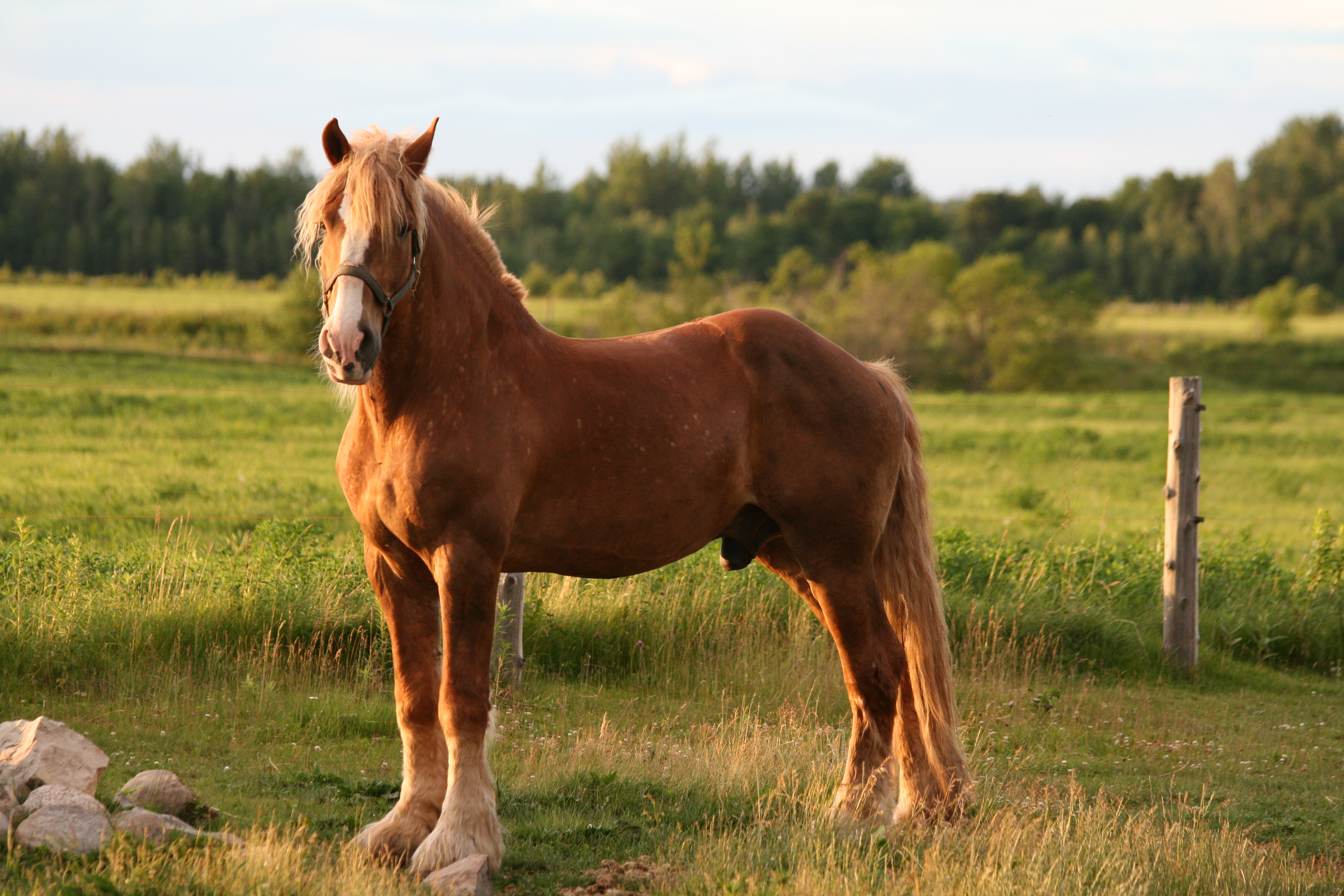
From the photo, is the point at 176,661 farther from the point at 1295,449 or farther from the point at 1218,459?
the point at 1295,449

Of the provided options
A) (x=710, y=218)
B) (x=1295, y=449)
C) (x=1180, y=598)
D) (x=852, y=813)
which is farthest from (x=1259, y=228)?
(x=852, y=813)

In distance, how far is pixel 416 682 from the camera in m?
3.78

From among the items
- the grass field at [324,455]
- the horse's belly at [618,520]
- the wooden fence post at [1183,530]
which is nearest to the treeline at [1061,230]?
the grass field at [324,455]

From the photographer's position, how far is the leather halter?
3193 mm

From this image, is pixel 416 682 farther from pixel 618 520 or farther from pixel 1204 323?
pixel 1204 323

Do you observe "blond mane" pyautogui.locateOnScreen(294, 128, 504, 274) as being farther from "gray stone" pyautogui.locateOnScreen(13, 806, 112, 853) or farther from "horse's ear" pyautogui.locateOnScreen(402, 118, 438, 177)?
"gray stone" pyautogui.locateOnScreen(13, 806, 112, 853)

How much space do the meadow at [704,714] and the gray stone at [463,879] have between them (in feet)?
0.74

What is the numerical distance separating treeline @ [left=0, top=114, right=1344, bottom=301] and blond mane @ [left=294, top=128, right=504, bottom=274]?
1685 inches

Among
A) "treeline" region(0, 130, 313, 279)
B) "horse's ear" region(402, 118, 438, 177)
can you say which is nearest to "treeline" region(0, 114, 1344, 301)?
"treeline" region(0, 130, 313, 279)

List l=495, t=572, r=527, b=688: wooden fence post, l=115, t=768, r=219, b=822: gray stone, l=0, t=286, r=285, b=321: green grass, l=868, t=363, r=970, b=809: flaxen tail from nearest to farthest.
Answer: l=115, t=768, r=219, b=822: gray stone
l=868, t=363, r=970, b=809: flaxen tail
l=495, t=572, r=527, b=688: wooden fence post
l=0, t=286, r=285, b=321: green grass

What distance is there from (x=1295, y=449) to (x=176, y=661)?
20.9 m

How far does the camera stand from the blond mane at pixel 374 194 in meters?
3.26

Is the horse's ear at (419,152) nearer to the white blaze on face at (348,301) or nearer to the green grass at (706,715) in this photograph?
the white blaze on face at (348,301)

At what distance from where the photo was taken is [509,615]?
6145 mm
